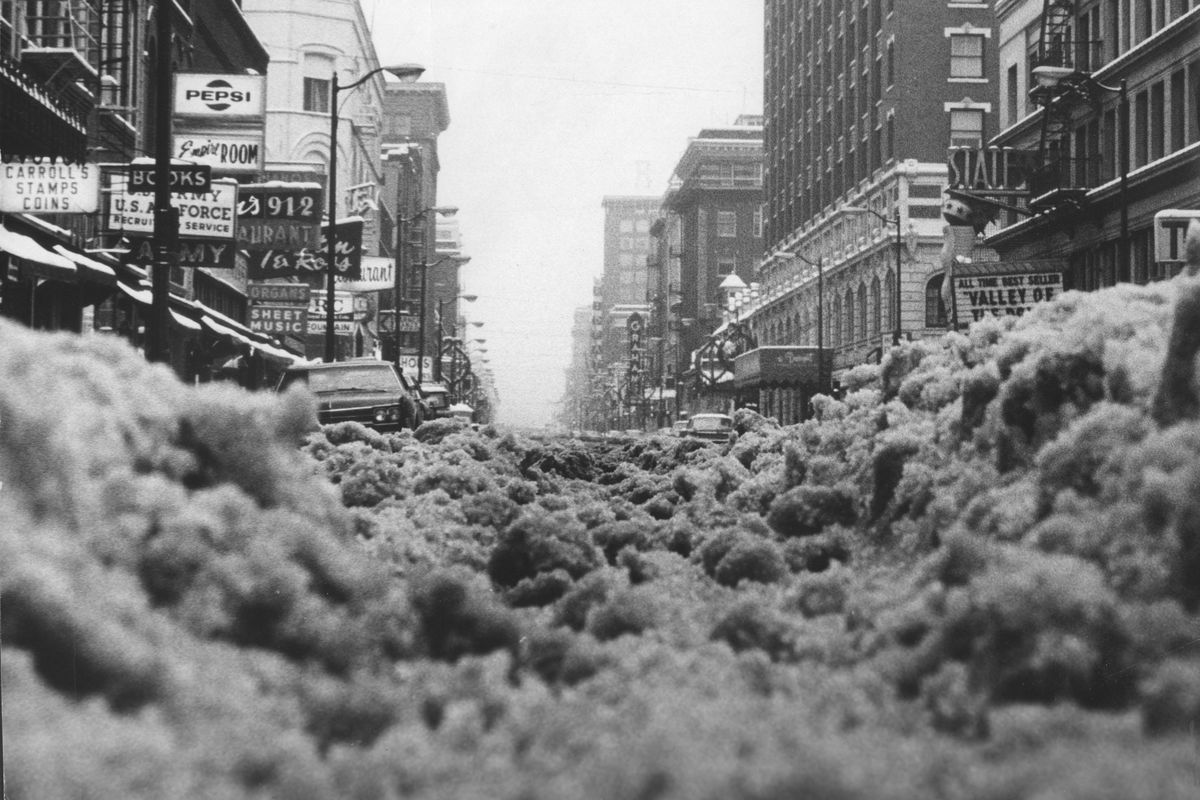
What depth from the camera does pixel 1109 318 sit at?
6.07m

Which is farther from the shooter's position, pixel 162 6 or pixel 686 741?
pixel 162 6

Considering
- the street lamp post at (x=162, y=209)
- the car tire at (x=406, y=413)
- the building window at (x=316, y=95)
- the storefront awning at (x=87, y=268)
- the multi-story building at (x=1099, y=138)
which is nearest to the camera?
the street lamp post at (x=162, y=209)

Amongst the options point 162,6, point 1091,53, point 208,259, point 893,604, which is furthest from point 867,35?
point 893,604

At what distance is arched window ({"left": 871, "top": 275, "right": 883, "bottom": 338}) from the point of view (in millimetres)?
71562

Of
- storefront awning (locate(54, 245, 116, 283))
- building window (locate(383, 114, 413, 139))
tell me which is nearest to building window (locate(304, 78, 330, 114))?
storefront awning (locate(54, 245, 116, 283))

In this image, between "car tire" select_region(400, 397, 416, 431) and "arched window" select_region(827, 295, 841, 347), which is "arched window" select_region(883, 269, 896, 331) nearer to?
"arched window" select_region(827, 295, 841, 347)

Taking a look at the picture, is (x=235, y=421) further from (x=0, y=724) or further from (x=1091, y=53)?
(x=1091, y=53)

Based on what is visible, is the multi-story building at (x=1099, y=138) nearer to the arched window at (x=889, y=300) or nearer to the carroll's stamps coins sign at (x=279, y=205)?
the arched window at (x=889, y=300)

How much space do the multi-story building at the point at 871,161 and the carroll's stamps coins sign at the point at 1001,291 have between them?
43.2 ft

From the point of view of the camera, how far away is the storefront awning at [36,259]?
1839cm

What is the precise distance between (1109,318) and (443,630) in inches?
123

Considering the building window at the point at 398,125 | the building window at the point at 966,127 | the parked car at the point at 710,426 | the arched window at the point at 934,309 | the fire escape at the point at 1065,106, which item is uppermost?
the building window at the point at 398,125

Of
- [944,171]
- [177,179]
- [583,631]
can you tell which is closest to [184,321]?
[177,179]

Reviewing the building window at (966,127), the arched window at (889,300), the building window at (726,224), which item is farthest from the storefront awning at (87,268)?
the building window at (726,224)
